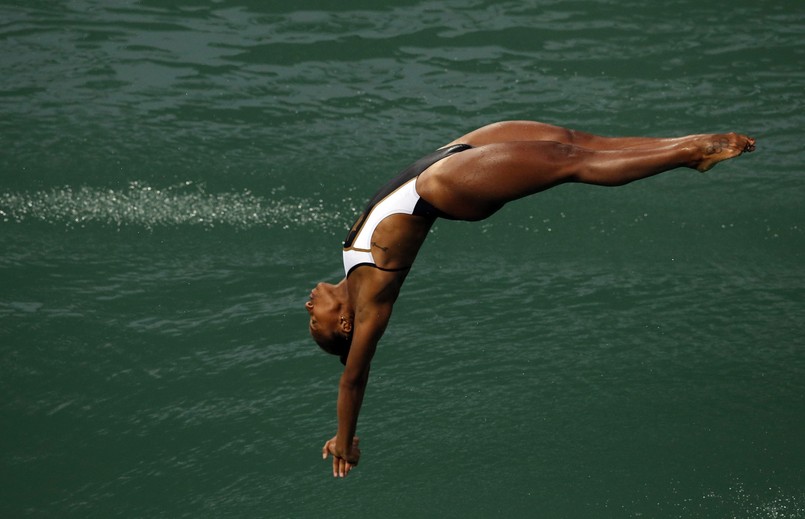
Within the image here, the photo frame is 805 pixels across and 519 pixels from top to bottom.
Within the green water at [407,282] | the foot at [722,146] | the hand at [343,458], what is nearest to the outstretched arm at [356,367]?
the hand at [343,458]

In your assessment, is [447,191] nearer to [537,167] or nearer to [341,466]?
[537,167]

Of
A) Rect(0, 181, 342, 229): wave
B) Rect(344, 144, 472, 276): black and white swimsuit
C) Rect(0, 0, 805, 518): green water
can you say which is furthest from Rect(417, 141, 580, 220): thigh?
Rect(0, 181, 342, 229): wave

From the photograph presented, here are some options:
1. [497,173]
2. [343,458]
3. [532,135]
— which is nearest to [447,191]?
[497,173]

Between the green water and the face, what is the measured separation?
3.75m

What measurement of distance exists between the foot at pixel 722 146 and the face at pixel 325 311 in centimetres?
173

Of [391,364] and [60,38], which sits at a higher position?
[60,38]

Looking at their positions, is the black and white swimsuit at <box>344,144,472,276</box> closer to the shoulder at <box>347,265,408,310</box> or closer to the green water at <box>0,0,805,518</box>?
the shoulder at <box>347,265,408,310</box>

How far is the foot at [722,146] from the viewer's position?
3.98 metres

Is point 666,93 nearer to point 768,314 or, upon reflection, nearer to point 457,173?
point 768,314

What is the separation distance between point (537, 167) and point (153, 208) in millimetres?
5450

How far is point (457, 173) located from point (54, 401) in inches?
208

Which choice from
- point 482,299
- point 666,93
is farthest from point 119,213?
point 666,93

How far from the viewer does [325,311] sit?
4.87m

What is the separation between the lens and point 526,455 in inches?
337
